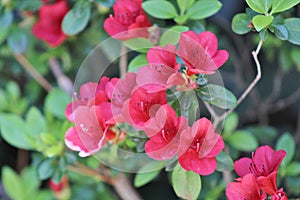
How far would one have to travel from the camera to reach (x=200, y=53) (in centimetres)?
93

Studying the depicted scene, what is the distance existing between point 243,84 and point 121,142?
0.69 metres

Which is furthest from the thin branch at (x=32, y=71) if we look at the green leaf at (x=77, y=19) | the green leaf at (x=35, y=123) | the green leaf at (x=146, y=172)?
the green leaf at (x=146, y=172)

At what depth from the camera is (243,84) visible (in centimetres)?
169

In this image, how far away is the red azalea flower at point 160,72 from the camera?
906 millimetres

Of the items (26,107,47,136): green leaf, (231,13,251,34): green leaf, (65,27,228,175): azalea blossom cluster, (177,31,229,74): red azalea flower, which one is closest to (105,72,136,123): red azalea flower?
Result: (65,27,228,175): azalea blossom cluster

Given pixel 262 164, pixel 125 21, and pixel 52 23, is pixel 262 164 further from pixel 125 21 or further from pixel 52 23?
pixel 52 23

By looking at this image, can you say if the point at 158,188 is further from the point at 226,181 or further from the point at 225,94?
the point at 225,94

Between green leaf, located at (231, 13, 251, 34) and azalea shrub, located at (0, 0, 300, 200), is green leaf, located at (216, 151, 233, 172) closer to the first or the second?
azalea shrub, located at (0, 0, 300, 200)

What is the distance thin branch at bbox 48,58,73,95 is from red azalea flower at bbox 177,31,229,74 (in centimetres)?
73

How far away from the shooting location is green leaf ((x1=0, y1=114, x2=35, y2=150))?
54.2 inches

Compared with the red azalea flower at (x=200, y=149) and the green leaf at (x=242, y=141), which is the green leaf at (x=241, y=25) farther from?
the green leaf at (x=242, y=141)

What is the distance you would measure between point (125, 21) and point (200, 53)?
0.69ft

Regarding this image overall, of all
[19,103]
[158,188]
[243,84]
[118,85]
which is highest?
[118,85]

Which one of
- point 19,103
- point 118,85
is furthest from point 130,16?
point 19,103
